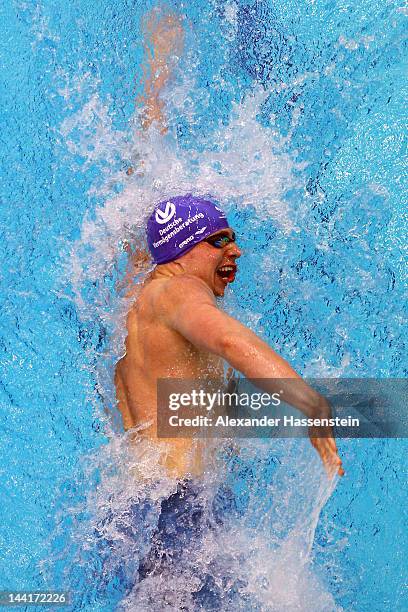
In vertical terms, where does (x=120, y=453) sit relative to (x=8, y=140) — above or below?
below

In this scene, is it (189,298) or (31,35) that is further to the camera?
(31,35)

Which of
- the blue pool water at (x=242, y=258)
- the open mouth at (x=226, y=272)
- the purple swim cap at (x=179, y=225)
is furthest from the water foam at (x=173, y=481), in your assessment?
the open mouth at (x=226, y=272)

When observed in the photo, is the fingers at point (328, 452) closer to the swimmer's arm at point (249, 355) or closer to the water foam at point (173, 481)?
the swimmer's arm at point (249, 355)

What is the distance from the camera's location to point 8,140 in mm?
4137

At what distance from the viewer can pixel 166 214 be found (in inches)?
118

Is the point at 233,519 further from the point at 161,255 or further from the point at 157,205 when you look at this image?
the point at 157,205

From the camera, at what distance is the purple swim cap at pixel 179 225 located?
295 cm

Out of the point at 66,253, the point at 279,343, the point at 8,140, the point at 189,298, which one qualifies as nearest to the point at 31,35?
the point at 8,140

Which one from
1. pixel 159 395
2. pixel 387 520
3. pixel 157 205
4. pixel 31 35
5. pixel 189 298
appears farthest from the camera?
Result: pixel 31 35

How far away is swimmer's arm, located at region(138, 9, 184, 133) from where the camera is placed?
149 inches

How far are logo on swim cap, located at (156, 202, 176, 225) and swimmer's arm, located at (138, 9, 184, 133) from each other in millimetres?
757

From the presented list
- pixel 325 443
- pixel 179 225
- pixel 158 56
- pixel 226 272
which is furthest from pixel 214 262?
pixel 158 56

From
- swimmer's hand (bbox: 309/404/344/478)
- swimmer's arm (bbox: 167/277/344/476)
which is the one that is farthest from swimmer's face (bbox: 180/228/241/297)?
swimmer's hand (bbox: 309/404/344/478)

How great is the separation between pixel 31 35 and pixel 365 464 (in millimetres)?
2562
